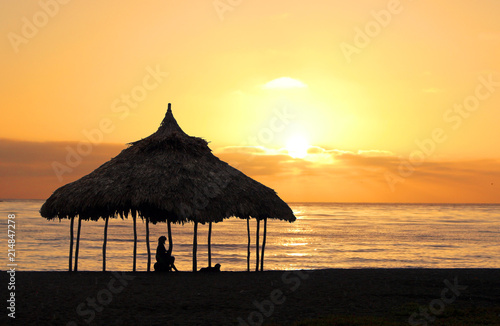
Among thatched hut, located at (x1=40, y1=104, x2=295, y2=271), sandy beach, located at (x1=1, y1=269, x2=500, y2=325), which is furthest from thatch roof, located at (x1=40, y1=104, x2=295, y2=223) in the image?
sandy beach, located at (x1=1, y1=269, x2=500, y2=325)

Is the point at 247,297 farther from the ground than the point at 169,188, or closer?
closer

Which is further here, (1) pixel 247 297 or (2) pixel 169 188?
(2) pixel 169 188

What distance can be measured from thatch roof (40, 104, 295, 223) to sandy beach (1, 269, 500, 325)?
2055mm

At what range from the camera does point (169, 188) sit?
17.0m

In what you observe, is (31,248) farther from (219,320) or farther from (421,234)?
(421,234)

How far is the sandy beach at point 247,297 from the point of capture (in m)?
11.1

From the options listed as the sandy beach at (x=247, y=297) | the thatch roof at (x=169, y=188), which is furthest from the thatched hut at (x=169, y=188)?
the sandy beach at (x=247, y=297)

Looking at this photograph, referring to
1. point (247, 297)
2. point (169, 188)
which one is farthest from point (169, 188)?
point (247, 297)

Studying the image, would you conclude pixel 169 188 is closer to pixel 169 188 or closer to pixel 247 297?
pixel 169 188

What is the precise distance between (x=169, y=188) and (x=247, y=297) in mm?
5051

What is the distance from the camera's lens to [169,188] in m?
17.0

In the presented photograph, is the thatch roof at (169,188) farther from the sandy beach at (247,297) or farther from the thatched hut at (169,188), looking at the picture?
the sandy beach at (247,297)

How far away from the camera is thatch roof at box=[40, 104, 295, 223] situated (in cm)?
1670

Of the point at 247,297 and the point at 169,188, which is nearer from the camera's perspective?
the point at 247,297
